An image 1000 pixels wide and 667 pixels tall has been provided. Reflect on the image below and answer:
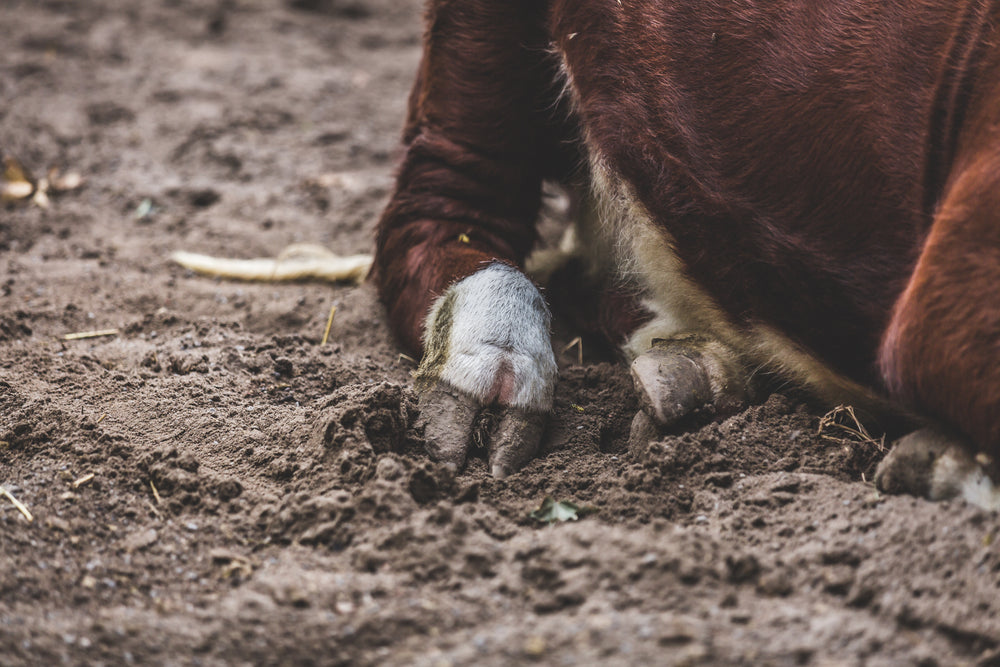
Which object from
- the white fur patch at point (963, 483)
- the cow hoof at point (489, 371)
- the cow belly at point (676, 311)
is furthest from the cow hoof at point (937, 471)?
the cow hoof at point (489, 371)

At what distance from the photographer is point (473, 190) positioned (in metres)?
2.64

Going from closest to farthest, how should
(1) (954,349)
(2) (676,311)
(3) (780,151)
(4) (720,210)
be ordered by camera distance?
(1) (954,349), (3) (780,151), (4) (720,210), (2) (676,311)

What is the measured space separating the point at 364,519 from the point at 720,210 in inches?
39.6

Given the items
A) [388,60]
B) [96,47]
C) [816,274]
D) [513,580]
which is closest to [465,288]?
[816,274]

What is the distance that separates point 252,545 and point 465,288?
88 cm

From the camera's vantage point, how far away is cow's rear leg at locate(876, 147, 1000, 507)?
163 cm

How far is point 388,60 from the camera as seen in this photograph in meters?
5.27

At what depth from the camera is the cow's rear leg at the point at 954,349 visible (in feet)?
5.34

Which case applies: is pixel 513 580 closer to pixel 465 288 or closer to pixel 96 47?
pixel 465 288

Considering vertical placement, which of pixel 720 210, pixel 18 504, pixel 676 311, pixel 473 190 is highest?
pixel 720 210

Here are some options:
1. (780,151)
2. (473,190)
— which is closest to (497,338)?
(473,190)

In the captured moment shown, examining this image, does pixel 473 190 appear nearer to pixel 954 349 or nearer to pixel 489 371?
pixel 489 371

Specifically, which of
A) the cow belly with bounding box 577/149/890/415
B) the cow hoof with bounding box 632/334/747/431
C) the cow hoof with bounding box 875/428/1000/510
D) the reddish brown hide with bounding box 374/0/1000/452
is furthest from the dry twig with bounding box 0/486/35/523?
the cow hoof with bounding box 875/428/1000/510

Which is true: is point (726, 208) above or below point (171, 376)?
above
